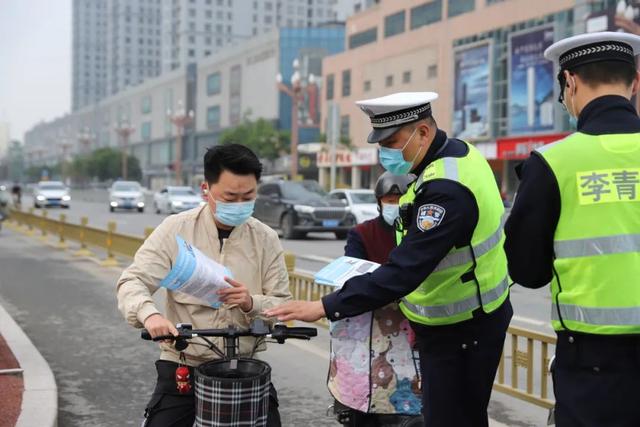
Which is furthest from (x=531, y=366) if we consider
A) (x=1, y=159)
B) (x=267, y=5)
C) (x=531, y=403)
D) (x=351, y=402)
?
(x=1, y=159)

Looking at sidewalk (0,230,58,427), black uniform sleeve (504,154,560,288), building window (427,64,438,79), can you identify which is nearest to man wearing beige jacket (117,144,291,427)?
black uniform sleeve (504,154,560,288)

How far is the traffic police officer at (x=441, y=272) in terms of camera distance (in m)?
2.67

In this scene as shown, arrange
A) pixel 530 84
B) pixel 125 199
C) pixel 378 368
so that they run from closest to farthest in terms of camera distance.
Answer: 1. pixel 378 368
2. pixel 125 199
3. pixel 530 84

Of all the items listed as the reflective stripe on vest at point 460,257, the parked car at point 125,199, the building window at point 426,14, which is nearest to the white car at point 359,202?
the reflective stripe on vest at point 460,257

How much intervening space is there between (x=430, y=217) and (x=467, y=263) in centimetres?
25

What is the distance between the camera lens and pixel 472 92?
48.5 m

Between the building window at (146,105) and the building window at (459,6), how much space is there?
79.8 m

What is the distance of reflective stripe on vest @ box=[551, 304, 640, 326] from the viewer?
7.03ft

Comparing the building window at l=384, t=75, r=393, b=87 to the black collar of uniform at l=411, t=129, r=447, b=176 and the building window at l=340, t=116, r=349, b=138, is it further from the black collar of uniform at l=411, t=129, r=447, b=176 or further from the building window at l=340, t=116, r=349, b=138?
the black collar of uniform at l=411, t=129, r=447, b=176

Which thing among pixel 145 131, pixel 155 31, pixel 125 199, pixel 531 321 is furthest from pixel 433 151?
pixel 155 31

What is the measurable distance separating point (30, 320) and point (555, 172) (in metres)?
7.70

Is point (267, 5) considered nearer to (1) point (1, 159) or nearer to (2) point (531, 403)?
(1) point (1, 159)

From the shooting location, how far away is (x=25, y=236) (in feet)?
68.5

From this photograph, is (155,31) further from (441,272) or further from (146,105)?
(441,272)
